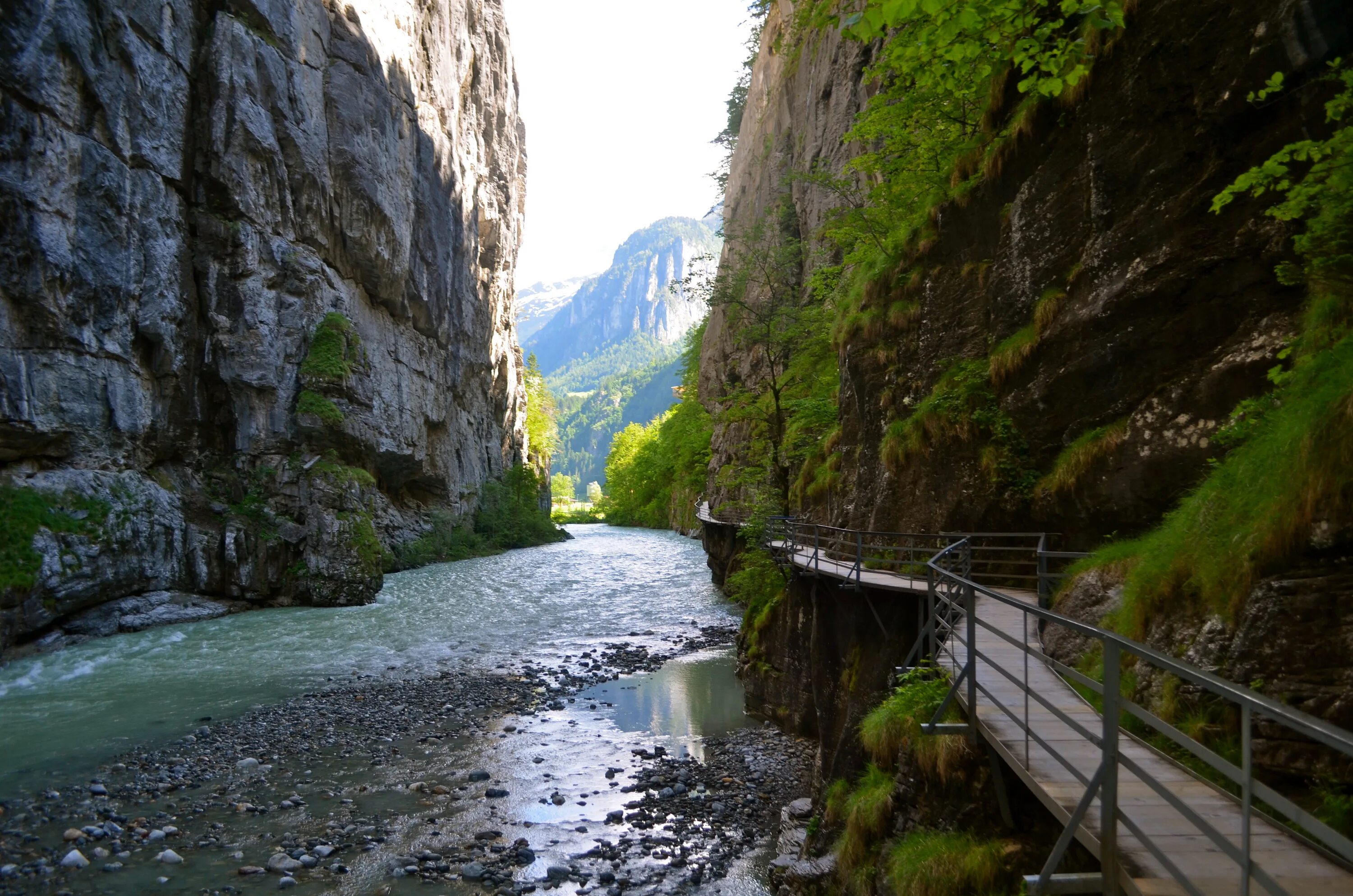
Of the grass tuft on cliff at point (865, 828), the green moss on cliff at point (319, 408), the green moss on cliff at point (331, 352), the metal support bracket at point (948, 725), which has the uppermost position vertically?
the green moss on cliff at point (331, 352)

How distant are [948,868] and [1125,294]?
6617 millimetres

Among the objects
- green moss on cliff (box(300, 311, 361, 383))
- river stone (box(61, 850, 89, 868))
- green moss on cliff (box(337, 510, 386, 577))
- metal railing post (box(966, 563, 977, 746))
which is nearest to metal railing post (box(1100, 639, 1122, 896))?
metal railing post (box(966, 563, 977, 746))

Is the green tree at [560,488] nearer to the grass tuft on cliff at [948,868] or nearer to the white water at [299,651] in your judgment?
the white water at [299,651]

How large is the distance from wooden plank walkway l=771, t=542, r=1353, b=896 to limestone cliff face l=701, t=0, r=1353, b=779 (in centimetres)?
78

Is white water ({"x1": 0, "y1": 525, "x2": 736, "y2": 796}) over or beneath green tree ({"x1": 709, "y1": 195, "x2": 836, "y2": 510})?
beneath

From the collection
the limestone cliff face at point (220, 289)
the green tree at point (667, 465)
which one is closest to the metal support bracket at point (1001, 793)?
the limestone cliff face at point (220, 289)

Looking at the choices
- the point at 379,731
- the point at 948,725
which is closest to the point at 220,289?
the point at 379,731

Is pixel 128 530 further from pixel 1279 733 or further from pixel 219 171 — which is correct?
pixel 1279 733

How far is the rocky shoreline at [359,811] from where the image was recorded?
26.7ft

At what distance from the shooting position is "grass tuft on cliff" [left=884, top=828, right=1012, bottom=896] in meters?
4.58

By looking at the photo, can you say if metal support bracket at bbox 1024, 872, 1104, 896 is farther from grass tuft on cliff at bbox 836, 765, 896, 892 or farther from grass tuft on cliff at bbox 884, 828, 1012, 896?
grass tuft on cliff at bbox 836, 765, 896, 892

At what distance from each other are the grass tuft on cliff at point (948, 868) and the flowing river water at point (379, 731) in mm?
3307

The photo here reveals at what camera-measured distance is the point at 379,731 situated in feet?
42.3

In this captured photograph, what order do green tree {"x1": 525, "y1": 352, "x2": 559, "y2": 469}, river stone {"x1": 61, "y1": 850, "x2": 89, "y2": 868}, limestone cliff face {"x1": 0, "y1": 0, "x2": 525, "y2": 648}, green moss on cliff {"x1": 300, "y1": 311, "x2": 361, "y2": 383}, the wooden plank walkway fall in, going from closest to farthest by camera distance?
the wooden plank walkway, river stone {"x1": 61, "y1": 850, "x2": 89, "y2": 868}, limestone cliff face {"x1": 0, "y1": 0, "x2": 525, "y2": 648}, green moss on cliff {"x1": 300, "y1": 311, "x2": 361, "y2": 383}, green tree {"x1": 525, "y1": 352, "x2": 559, "y2": 469}
